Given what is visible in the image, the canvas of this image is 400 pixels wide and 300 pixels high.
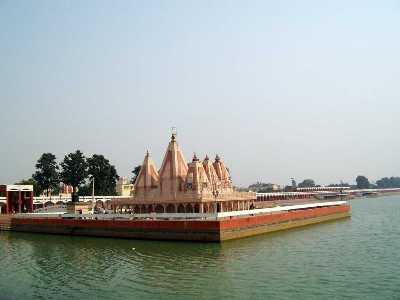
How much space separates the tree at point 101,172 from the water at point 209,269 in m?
42.9

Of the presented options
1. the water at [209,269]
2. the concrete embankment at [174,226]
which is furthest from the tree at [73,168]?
the water at [209,269]

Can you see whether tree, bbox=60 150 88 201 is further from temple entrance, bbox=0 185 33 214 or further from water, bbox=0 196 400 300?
water, bbox=0 196 400 300

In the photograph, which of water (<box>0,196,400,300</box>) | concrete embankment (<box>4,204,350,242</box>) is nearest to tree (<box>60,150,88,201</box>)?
concrete embankment (<box>4,204,350,242</box>)

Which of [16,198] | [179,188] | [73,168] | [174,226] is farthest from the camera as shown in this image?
[73,168]

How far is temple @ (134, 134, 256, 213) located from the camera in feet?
152

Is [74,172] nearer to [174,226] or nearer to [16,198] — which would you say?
[16,198]

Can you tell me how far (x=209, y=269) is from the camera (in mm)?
25516

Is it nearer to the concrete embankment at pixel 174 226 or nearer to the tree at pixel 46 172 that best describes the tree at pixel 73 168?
the tree at pixel 46 172

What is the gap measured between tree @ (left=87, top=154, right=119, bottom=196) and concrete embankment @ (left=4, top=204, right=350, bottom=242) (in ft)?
98.5

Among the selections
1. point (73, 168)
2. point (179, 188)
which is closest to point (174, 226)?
point (179, 188)

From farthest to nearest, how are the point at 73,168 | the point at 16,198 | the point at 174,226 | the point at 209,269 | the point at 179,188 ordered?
the point at 73,168
the point at 16,198
the point at 179,188
the point at 174,226
the point at 209,269

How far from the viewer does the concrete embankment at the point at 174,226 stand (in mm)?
36312

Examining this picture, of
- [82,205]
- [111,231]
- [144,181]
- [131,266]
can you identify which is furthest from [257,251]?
[82,205]

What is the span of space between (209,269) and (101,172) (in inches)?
2363
